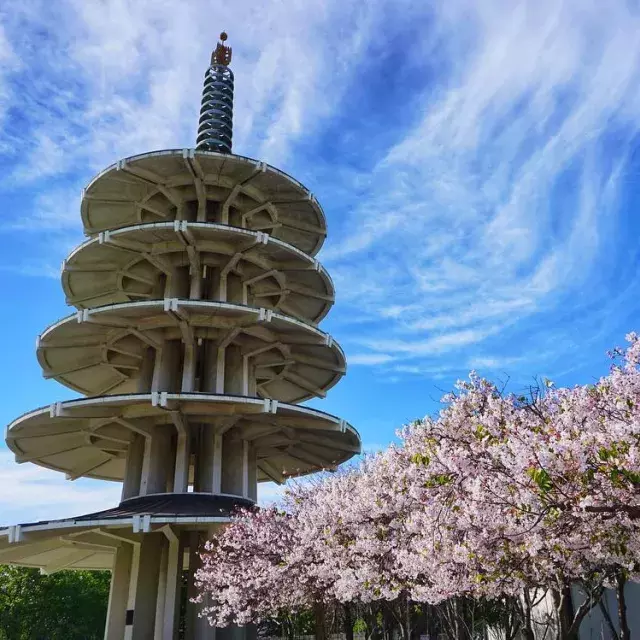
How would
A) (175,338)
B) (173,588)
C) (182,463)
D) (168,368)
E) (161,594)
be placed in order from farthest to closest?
1. (175,338)
2. (168,368)
3. (182,463)
4. (161,594)
5. (173,588)

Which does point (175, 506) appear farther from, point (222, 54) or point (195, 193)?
point (222, 54)

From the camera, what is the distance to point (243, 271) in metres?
36.0

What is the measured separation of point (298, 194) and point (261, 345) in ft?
30.3

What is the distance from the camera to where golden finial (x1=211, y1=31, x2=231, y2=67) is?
47.7m

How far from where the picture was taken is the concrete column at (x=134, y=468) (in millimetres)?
30047

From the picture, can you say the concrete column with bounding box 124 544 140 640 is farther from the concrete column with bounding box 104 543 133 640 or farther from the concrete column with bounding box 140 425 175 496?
the concrete column with bounding box 140 425 175 496

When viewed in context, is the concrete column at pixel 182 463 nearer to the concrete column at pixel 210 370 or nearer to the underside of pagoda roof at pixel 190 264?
the concrete column at pixel 210 370

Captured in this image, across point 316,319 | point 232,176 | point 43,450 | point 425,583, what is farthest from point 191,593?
point 232,176

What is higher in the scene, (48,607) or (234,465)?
(234,465)

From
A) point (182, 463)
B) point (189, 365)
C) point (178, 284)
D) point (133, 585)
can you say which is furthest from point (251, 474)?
point (178, 284)

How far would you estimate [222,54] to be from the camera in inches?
1890

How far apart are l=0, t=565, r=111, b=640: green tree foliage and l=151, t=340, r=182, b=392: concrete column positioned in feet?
129

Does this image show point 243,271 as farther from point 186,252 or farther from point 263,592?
point 263,592

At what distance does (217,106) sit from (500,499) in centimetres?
3868
